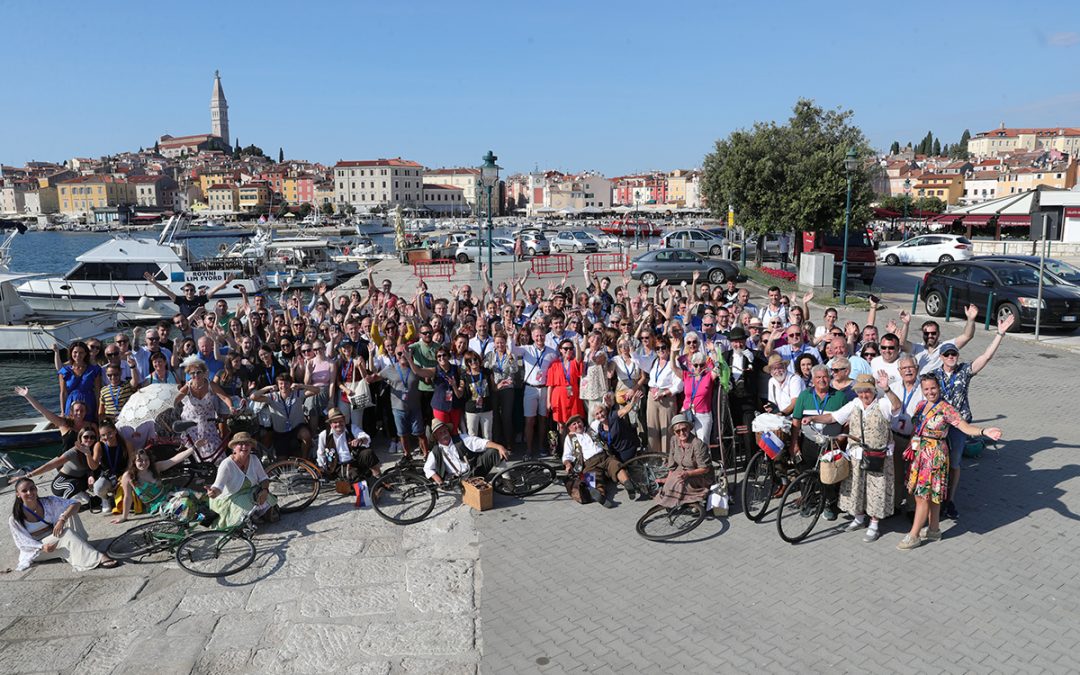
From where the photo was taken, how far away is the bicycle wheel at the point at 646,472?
297 inches

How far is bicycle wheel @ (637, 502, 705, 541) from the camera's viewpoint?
671 centimetres

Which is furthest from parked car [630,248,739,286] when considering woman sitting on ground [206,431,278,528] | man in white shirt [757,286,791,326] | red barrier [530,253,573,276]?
woman sitting on ground [206,431,278,528]

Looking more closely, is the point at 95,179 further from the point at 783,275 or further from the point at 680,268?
the point at 783,275

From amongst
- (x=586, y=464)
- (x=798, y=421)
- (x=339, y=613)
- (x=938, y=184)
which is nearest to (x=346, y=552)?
(x=339, y=613)

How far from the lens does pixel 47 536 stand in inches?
256

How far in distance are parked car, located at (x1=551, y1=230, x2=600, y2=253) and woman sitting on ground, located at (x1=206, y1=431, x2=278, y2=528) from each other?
36.4 m

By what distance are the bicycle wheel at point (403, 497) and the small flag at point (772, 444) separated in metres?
3.41

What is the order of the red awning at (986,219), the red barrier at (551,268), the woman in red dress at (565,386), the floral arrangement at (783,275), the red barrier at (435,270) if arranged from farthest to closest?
the red awning at (986,219) < the red barrier at (551,268) < the red barrier at (435,270) < the floral arrangement at (783,275) < the woman in red dress at (565,386)

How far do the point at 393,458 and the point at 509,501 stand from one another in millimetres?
1920

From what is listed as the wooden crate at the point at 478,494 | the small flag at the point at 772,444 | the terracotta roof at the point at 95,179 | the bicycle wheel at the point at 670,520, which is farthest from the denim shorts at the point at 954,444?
the terracotta roof at the point at 95,179

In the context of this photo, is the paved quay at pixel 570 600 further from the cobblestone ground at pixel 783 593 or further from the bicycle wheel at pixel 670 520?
the bicycle wheel at pixel 670 520

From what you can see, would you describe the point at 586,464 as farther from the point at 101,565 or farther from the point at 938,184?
the point at 938,184

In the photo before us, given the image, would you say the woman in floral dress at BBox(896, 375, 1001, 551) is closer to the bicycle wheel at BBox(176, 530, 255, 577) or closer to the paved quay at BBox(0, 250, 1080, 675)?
the paved quay at BBox(0, 250, 1080, 675)

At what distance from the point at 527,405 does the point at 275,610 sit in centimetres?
372
